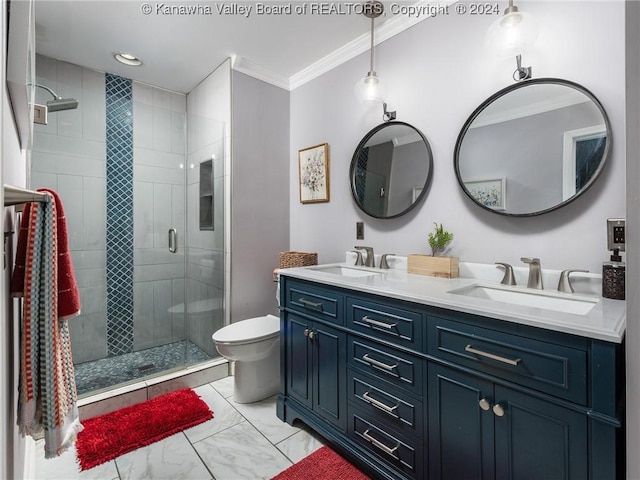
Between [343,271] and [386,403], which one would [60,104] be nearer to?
[343,271]

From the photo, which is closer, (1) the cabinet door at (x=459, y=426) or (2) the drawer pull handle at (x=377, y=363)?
(1) the cabinet door at (x=459, y=426)

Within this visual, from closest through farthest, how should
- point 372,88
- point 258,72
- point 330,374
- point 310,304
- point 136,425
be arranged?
1. point 330,374
2. point 310,304
3. point 136,425
4. point 372,88
5. point 258,72

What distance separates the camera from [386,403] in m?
1.35

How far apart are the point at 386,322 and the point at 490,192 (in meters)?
0.86

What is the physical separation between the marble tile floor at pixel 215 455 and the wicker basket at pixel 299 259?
3.31 ft

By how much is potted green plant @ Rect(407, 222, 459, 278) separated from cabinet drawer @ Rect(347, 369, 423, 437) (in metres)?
0.64

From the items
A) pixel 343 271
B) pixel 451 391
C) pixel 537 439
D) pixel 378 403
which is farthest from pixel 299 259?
pixel 537 439

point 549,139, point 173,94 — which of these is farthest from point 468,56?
point 173,94

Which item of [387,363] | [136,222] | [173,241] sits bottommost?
[387,363]

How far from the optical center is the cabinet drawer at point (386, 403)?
125 centimetres

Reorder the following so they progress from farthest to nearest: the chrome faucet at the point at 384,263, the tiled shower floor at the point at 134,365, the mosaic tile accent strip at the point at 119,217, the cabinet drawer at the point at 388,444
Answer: the mosaic tile accent strip at the point at 119,217
the tiled shower floor at the point at 134,365
the chrome faucet at the point at 384,263
the cabinet drawer at the point at 388,444

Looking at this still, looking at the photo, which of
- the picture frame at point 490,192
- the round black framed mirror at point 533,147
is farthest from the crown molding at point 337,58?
the picture frame at point 490,192

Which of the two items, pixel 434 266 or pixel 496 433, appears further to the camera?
pixel 434 266

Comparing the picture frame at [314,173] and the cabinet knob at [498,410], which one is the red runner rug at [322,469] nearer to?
the cabinet knob at [498,410]
